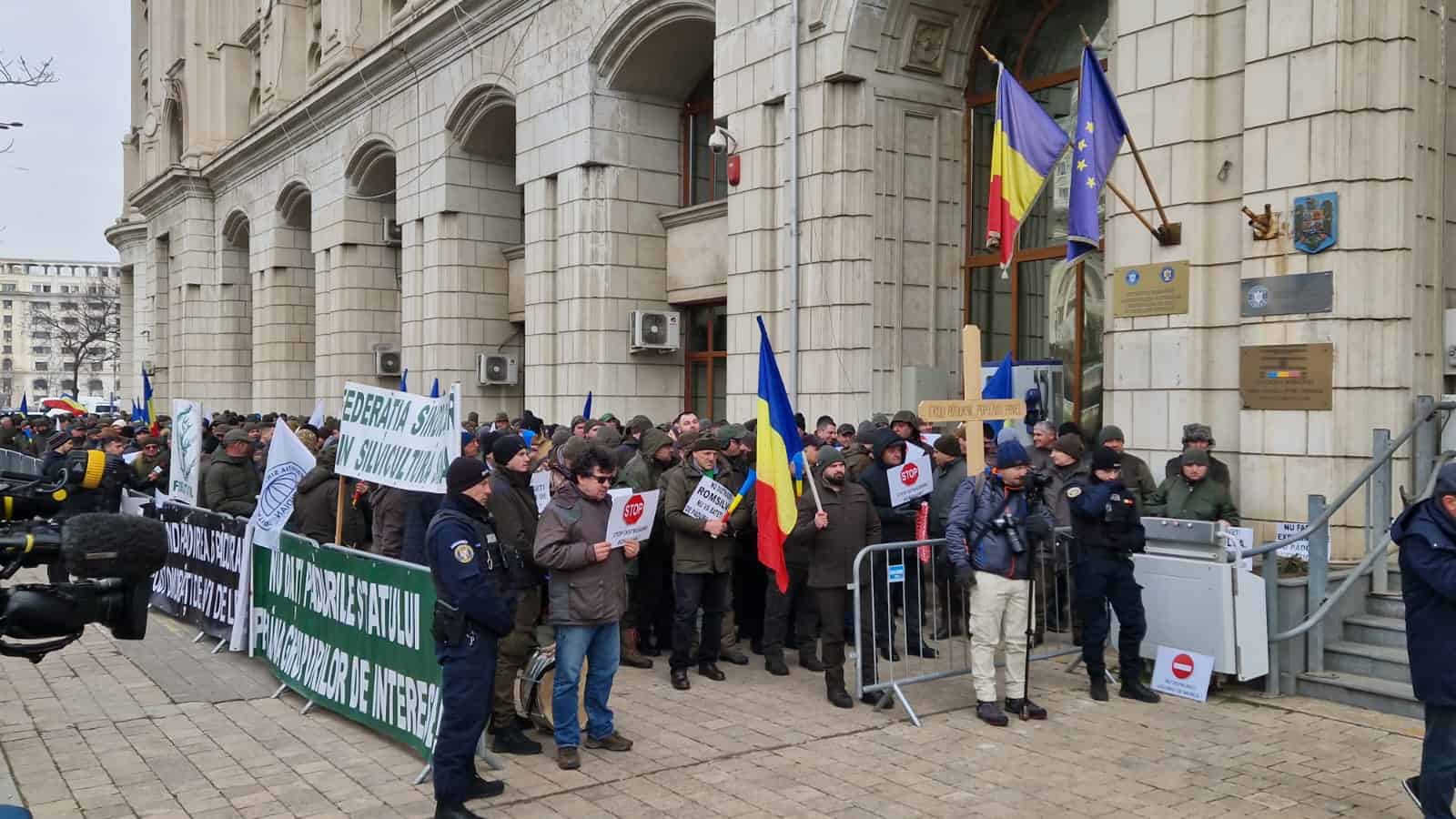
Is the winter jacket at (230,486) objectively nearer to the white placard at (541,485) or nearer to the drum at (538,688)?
the white placard at (541,485)

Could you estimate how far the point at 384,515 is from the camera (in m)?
8.95

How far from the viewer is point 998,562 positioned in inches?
295

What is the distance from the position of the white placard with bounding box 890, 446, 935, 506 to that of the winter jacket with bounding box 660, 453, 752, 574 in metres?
1.33

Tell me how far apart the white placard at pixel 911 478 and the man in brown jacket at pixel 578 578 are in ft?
9.79

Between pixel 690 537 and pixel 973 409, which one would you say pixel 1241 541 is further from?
pixel 690 537

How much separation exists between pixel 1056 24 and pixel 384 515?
373 inches

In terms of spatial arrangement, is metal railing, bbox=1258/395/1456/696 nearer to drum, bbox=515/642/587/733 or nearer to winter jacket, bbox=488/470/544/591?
drum, bbox=515/642/587/733

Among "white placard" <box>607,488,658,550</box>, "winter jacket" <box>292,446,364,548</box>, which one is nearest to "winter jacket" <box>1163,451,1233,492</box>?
"white placard" <box>607,488,658,550</box>

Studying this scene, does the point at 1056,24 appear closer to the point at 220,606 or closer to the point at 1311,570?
the point at 1311,570

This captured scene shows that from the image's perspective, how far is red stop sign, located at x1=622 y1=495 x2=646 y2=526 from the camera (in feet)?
23.0

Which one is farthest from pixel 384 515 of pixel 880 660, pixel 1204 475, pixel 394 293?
pixel 394 293

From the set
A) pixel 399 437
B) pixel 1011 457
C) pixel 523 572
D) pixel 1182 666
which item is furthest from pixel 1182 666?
pixel 399 437

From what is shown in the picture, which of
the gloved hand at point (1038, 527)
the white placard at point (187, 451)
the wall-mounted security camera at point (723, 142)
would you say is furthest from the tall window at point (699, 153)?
the gloved hand at point (1038, 527)

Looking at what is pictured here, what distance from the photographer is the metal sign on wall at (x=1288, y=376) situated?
895 centimetres
